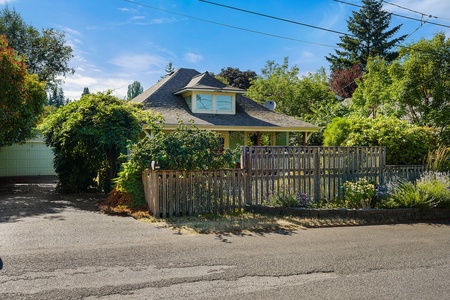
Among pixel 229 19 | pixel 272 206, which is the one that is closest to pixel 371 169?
pixel 272 206

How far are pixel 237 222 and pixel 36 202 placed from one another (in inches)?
261

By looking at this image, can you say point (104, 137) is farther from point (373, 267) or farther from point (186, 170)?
point (373, 267)

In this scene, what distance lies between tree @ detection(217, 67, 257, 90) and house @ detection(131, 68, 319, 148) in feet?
67.9

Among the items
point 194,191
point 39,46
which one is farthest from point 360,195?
point 39,46

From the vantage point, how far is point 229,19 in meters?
13.5

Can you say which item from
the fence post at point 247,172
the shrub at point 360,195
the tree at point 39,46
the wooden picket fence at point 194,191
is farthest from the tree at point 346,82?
the wooden picket fence at point 194,191

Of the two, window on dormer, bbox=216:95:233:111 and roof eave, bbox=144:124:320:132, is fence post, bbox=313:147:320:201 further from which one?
window on dormer, bbox=216:95:233:111

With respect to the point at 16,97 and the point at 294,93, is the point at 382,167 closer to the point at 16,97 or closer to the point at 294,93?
the point at 16,97

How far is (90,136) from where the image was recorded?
11.4 m

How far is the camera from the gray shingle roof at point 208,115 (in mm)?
17530

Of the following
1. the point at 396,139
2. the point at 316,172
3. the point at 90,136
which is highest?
the point at 90,136

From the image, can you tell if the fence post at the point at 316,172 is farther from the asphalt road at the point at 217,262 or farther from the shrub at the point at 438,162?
the shrub at the point at 438,162

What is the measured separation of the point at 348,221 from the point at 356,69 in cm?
3505

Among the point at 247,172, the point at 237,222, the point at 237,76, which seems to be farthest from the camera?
the point at 237,76
